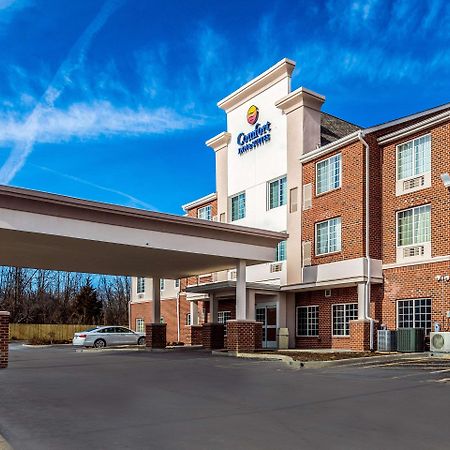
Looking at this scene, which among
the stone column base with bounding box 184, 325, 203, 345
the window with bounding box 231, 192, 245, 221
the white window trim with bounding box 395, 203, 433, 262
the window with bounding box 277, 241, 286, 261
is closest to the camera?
the white window trim with bounding box 395, 203, 433, 262

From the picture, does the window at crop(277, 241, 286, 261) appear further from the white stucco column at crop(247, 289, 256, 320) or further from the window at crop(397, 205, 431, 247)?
the window at crop(397, 205, 431, 247)

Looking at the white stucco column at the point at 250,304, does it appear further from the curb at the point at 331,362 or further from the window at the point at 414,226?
the window at the point at 414,226

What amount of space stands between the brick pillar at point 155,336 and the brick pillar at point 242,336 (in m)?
6.79

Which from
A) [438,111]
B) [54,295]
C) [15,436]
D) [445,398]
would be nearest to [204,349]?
[438,111]

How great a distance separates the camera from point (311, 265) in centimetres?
2689

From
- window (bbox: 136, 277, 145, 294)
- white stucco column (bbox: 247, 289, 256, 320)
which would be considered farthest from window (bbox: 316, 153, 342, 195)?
window (bbox: 136, 277, 145, 294)

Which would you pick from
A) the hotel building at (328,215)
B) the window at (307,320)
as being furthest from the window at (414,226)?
the window at (307,320)

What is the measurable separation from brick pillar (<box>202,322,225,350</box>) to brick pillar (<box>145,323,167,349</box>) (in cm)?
273

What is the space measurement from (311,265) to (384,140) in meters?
6.51

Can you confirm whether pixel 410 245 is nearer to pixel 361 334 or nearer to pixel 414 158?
pixel 414 158

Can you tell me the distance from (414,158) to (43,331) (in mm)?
38147

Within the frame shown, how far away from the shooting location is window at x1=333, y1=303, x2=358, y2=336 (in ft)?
82.5

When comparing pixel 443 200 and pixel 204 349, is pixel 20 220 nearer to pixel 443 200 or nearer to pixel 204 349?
pixel 204 349

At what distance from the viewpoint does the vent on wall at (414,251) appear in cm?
2281
